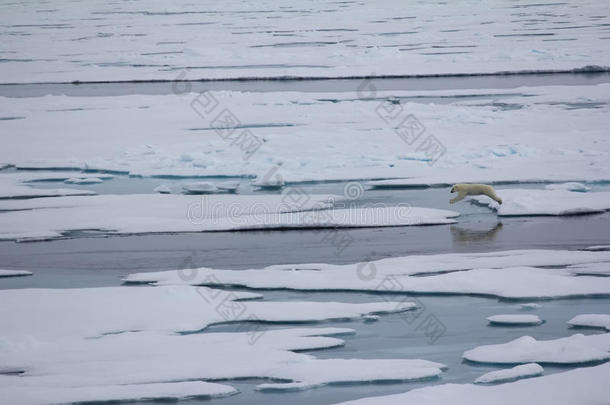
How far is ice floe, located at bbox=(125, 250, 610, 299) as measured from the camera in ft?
19.2

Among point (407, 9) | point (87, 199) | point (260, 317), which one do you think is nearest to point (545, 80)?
point (87, 199)

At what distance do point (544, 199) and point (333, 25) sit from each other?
21007mm

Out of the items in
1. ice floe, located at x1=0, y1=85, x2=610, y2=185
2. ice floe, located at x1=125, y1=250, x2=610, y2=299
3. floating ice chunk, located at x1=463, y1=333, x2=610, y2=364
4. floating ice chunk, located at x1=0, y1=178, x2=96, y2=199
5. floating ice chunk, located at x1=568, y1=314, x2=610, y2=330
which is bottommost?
floating ice chunk, located at x1=463, y1=333, x2=610, y2=364

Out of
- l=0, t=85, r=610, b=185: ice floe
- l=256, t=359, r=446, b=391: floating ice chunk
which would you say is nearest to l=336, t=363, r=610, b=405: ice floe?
l=256, t=359, r=446, b=391: floating ice chunk

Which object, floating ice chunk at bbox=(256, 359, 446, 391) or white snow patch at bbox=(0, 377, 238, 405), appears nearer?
white snow patch at bbox=(0, 377, 238, 405)

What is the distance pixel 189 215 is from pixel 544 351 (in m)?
3.79

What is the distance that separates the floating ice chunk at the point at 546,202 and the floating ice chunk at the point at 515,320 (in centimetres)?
250

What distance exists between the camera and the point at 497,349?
4859mm

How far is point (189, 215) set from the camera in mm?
7891

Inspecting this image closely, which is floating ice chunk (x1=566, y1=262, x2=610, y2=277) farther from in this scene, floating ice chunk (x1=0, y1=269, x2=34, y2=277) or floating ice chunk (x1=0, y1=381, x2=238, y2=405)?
floating ice chunk (x1=0, y1=269, x2=34, y2=277)

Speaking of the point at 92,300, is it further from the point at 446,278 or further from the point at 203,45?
the point at 203,45

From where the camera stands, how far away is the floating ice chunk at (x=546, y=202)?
779 centimetres

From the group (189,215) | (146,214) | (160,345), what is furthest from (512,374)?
(146,214)

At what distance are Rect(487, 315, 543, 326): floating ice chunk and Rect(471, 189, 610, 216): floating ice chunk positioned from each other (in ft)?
8.20
